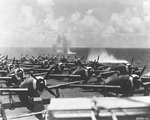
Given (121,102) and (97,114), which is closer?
(97,114)

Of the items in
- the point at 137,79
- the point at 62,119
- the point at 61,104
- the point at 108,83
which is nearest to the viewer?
the point at 62,119

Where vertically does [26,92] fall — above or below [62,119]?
below

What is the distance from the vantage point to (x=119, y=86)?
20938 mm

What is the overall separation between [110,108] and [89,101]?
779 mm

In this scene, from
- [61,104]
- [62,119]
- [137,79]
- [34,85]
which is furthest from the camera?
[137,79]

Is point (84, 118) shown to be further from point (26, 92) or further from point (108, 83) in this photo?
point (108, 83)

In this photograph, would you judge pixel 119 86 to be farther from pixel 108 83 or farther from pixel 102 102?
pixel 102 102

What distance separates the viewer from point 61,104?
641cm

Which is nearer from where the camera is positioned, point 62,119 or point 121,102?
point 62,119

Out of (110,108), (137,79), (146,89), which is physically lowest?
(146,89)

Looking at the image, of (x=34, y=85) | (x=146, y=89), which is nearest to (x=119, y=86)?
(x=146, y=89)

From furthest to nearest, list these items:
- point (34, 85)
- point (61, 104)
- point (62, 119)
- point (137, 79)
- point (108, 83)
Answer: point (108, 83)
point (137, 79)
point (34, 85)
point (61, 104)
point (62, 119)

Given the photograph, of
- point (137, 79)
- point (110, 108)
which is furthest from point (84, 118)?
point (137, 79)

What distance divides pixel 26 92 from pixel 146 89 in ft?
41.3
